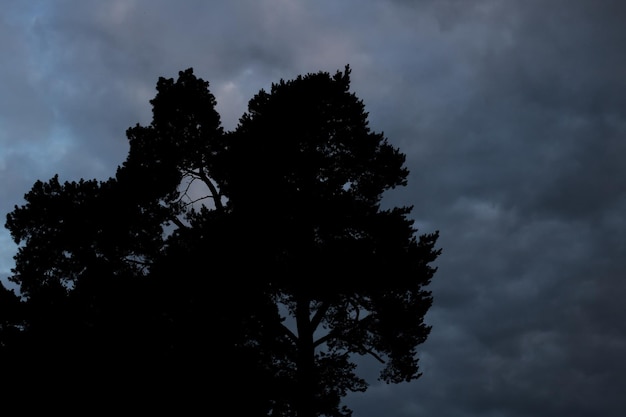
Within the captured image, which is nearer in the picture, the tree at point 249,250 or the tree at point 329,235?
the tree at point 249,250

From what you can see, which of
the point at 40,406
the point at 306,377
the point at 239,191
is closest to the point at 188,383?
the point at 40,406

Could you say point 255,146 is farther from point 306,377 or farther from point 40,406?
point 40,406

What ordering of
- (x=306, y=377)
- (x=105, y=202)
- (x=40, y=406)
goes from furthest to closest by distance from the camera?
(x=105, y=202) < (x=306, y=377) < (x=40, y=406)

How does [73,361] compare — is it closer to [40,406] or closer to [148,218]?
[40,406]

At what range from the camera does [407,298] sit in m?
20.6

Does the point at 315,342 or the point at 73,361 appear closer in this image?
the point at 73,361

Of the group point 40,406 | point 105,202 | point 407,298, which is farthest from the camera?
point 105,202

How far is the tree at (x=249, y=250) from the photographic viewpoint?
54.1 feet

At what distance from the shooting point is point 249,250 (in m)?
19.0

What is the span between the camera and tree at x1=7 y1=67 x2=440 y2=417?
16.5m

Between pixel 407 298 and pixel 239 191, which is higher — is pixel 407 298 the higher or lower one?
the lower one

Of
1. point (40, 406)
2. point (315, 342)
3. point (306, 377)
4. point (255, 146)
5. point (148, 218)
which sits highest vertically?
point (255, 146)

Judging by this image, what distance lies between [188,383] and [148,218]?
8.61 metres

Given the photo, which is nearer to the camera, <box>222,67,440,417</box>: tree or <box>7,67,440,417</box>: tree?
<box>7,67,440,417</box>: tree
